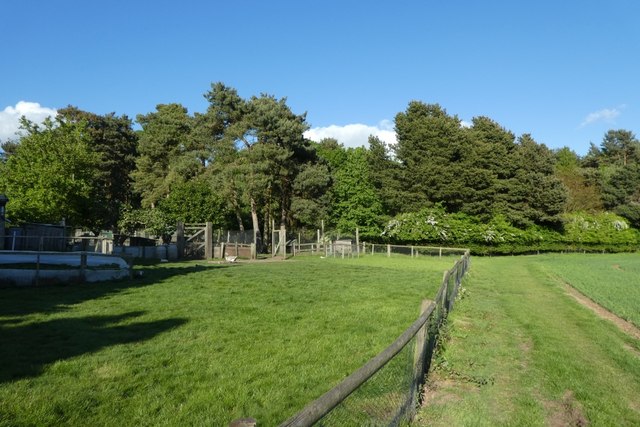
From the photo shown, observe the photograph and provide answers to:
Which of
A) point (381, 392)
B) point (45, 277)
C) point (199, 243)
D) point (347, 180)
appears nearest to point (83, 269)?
point (45, 277)

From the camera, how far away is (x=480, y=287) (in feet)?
57.5

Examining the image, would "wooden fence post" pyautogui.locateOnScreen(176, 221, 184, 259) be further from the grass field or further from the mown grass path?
the mown grass path

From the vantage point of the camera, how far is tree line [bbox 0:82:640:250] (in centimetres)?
4147

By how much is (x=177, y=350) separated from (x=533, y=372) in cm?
530

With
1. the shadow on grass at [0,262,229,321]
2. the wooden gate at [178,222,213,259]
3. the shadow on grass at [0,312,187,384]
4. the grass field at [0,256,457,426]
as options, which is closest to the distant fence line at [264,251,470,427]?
the grass field at [0,256,457,426]

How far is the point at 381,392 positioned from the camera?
436cm

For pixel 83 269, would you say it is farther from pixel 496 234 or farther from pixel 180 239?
pixel 496 234

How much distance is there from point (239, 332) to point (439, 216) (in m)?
42.8

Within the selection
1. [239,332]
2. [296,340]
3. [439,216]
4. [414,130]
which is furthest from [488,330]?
[414,130]

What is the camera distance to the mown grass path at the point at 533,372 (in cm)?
534

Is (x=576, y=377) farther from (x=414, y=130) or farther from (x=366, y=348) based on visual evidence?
(x=414, y=130)

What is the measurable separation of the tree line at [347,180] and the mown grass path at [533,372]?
2578 centimetres

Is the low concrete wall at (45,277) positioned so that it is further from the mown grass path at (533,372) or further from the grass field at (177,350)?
the mown grass path at (533,372)

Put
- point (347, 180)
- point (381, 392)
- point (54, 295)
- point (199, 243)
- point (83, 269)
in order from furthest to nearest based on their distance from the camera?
point (347, 180)
point (199, 243)
point (83, 269)
point (54, 295)
point (381, 392)
